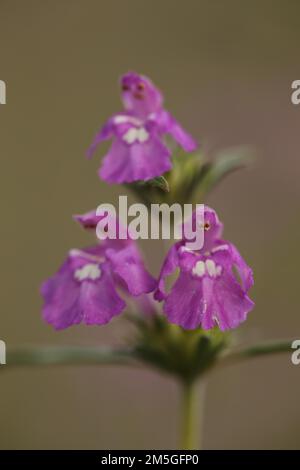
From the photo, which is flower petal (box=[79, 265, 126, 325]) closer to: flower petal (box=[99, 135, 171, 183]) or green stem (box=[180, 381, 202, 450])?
flower petal (box=[99, 135, 171, 183])

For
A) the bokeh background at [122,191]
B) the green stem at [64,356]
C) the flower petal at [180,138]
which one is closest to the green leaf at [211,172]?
the flower petal at [180,138]

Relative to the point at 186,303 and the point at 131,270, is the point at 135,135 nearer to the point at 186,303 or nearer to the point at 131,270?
the point at 131,270

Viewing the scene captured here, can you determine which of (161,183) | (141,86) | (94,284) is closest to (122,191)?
(141,86)

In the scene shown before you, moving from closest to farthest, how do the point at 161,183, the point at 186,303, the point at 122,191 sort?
1. the point at 161,183
2. the point at 186,303
3. the point at 122,191

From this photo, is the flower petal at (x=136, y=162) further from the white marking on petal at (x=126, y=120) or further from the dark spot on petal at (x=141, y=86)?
the dark spot on petal at (x=141, y=86)

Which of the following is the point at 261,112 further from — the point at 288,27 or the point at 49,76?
the point at 49,76
